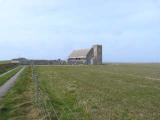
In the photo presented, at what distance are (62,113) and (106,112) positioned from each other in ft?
6.98

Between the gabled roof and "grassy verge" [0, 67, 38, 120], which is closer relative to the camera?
"grassy verge" [0, 67, 38, 120]

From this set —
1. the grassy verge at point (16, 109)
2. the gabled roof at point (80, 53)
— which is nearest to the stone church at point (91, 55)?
the gabled roof at point (80, 53)

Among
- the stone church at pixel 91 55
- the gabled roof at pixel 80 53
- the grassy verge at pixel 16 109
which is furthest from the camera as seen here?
the gabled roof at pixel 80 53

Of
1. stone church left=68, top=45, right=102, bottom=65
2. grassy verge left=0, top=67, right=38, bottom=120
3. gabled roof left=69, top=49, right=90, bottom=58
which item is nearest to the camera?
grassy verge left=0, top=67, right=38, bottom=120

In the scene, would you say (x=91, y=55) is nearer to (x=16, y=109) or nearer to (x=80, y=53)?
(x=80, y=53)

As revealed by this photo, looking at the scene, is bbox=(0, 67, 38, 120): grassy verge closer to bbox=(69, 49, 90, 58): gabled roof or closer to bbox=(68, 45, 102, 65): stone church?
bbox=(68, 45, 102, 65): stone church

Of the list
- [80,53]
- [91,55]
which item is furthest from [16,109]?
[80,53]

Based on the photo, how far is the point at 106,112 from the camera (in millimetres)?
16000

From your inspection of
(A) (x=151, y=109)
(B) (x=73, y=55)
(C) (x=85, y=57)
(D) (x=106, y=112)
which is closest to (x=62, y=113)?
(D) (x=106, y=112)

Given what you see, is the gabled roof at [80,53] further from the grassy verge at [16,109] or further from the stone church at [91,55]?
the grassy verge at [16,109]

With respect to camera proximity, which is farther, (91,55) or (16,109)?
(91,55)

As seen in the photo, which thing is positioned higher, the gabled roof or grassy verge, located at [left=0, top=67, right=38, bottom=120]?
the gabled roof

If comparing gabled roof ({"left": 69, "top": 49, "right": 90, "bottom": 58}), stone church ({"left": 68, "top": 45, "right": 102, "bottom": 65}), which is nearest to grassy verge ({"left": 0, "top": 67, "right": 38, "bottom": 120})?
Result: stone church ({"left": 68, "top": 45, "right": 102, "bottom": 65})

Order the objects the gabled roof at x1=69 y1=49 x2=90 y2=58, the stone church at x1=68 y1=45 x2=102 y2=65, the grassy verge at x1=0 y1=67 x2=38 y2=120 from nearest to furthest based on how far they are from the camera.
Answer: the grassy verge at x1=0 y1=67 x2=38 y2=120
the stone church at x1=68 y1=45 x2=102 y2=65
the gabled roof at x1=69 y1=49 x2=90 y2=58
